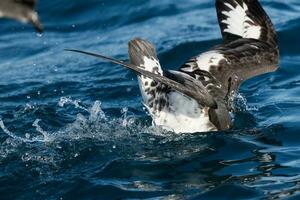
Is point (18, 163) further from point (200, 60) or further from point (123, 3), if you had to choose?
point (123, 3)

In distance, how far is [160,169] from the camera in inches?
189

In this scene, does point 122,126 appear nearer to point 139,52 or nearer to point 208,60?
point 139,52

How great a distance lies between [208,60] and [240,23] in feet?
2.61

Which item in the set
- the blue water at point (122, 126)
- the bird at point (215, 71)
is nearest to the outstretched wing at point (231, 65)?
the bird at point (215, 71)

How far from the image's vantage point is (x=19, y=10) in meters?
1.54

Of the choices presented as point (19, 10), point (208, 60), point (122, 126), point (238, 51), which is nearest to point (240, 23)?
point (238, 51)

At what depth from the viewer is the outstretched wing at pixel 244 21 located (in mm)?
6531

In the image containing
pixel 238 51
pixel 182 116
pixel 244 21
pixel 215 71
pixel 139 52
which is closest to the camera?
pixel 139 52

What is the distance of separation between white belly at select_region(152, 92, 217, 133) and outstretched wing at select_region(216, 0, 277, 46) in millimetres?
1282

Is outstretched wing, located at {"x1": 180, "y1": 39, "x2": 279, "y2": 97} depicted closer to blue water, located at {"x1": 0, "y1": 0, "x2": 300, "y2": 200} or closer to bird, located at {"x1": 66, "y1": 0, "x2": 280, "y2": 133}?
bird, located at {"x1": 66, "y1": 0, "x2": 280, "y2": 133}

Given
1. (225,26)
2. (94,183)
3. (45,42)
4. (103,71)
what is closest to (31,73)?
(103,71)

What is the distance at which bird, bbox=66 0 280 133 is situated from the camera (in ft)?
17.9

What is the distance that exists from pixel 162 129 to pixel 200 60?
0.82 m

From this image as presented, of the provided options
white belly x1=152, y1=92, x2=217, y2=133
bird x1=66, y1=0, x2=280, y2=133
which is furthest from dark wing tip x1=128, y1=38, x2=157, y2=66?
white belly x1=152, y1=92, x2=217, y2=133
